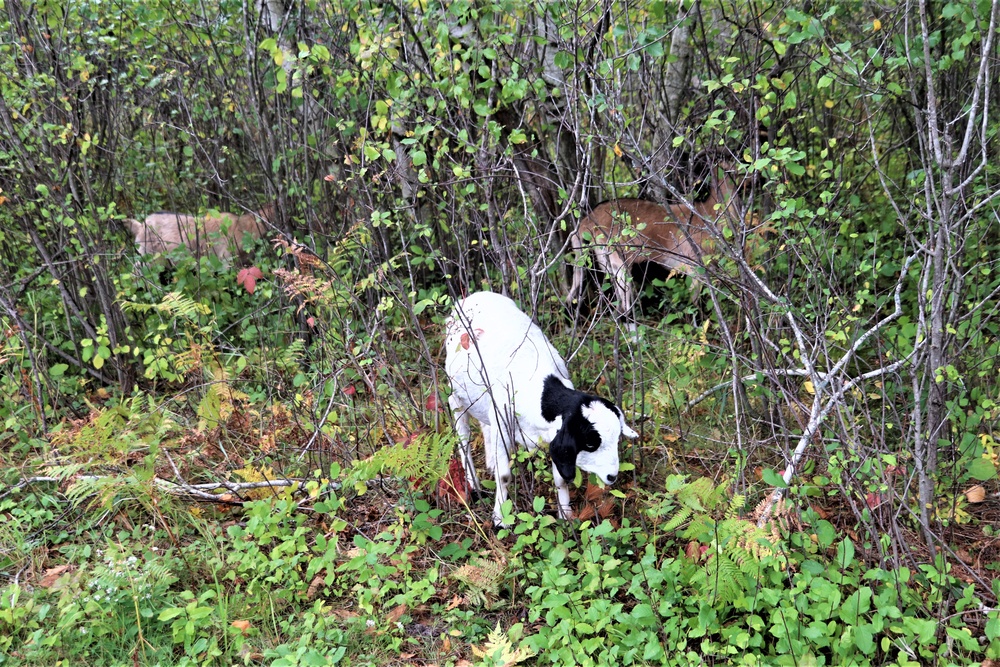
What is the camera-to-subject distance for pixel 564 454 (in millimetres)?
3504

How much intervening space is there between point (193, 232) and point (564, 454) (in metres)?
4.75

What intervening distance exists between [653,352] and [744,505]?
1771 millimetres

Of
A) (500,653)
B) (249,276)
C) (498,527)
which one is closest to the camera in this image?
(500,653)

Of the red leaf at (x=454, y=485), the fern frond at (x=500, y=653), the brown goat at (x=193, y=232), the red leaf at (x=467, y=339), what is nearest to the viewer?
the fern frond at (x=500, y=653)

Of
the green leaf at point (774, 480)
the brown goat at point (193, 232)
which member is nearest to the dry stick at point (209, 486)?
the green leaf at point (774, 480)

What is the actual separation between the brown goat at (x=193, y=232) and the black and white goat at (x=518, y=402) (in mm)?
2953

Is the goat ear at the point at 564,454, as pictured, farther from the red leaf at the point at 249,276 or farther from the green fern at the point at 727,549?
the red leaf at the point at 249,276

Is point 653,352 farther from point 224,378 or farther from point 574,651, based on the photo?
point 224,378

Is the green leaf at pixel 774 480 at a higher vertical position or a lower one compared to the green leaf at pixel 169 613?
higher

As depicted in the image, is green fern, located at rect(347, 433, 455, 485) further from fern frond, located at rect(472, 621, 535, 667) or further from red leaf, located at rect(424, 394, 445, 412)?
fern frond, located at rect(472, 621, 535, 667)

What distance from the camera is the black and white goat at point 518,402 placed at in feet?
11.5

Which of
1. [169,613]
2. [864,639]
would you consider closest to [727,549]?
[864,639]

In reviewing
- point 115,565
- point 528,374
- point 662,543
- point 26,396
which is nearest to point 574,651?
point 662,543

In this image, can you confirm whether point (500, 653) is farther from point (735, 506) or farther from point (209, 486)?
point (209, 486)
